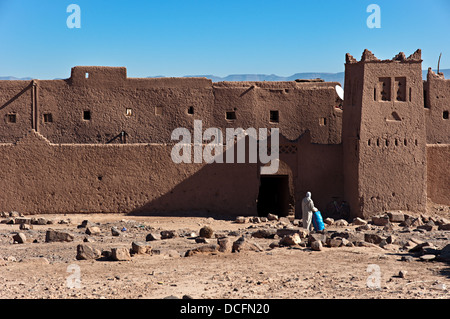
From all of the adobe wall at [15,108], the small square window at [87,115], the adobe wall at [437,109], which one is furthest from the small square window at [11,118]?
the adobe wall at [437,109]

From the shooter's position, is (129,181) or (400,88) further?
(129,181)

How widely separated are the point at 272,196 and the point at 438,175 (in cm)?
598

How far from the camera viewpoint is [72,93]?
21.0m

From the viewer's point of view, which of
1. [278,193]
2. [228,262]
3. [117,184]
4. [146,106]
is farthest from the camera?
[278,193]

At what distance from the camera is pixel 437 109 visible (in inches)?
865

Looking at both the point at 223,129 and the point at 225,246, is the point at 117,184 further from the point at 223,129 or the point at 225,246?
the point at 225,246

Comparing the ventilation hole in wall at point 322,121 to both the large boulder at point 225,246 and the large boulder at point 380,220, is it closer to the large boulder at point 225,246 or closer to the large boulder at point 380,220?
the large boulder at point 380,220

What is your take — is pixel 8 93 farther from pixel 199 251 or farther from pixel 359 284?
pixel 359 284

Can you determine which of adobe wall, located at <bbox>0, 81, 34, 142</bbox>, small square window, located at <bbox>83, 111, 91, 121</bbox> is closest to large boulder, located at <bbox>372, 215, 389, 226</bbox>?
small square window, located at <bbox>83, 111, 91, 121</bbox>

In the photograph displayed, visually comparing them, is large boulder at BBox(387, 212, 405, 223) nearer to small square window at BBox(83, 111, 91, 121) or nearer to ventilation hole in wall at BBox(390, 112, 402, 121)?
ventilation hole in wall at BBox(390, 112, 402, 121)

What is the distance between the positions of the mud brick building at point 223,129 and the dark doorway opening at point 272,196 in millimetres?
105

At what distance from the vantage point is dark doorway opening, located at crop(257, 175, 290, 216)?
21500 millimetres

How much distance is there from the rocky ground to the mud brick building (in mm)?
2093

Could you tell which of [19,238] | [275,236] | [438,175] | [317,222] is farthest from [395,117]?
[19,238]
